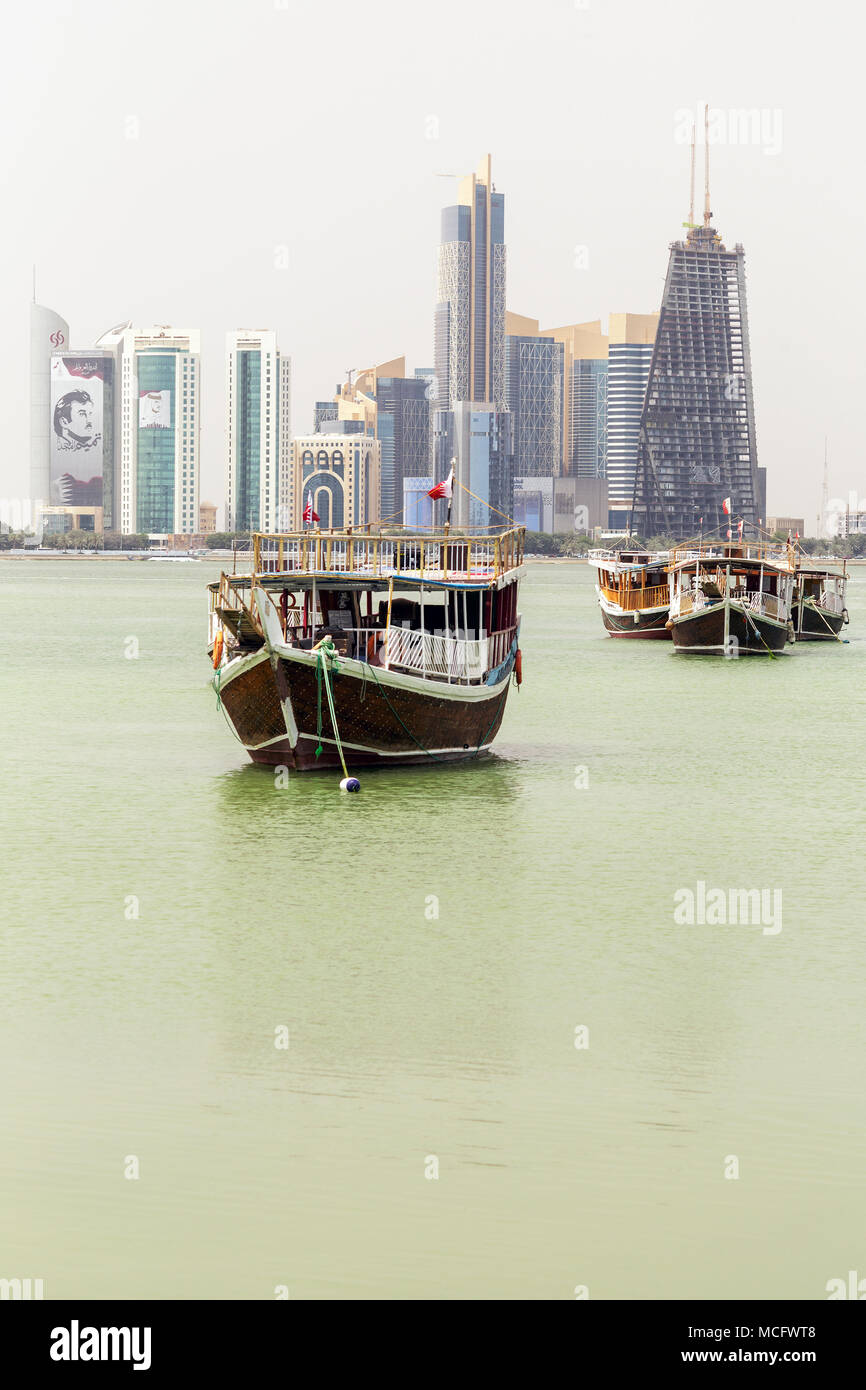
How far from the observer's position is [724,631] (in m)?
70.6

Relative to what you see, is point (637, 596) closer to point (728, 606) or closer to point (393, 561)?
point (728, 606)

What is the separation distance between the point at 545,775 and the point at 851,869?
31.9 ft

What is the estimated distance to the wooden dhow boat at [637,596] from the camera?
81.1 m

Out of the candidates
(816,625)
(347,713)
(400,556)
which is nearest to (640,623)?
(816,625)

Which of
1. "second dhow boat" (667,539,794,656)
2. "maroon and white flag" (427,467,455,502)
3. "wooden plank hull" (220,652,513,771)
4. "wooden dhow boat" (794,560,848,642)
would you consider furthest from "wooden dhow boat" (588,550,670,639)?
"wooden plank hull" (220,652,513,771)

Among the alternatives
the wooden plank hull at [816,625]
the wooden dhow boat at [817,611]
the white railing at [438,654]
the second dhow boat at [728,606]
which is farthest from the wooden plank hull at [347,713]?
the wooden plank hull at [816,625]

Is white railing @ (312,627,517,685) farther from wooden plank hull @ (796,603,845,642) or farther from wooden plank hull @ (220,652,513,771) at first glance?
wooden plank hull @ (796,603,845,642)

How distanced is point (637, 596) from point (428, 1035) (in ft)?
223

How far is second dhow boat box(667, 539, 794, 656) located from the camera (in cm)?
6994

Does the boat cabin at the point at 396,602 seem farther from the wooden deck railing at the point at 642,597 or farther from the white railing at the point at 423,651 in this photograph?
the wooden deck railing at the point at 642,597

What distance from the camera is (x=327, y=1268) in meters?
11.2
